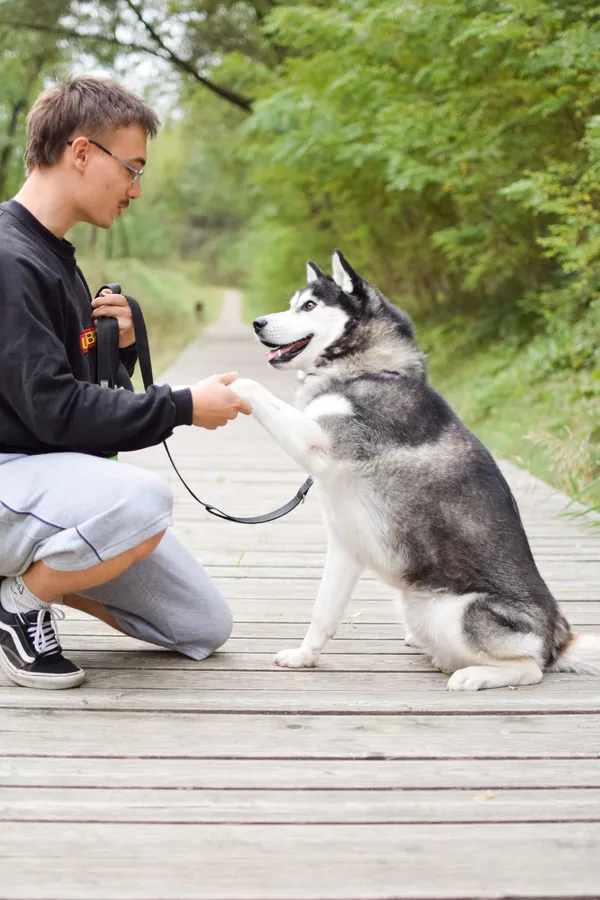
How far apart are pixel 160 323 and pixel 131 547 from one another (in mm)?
19729

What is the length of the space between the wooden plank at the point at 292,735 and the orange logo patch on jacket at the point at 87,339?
1.03 meters

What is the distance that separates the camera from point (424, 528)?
2604mm

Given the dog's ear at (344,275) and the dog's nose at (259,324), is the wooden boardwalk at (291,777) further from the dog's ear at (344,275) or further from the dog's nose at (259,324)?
the dog's ear at (344,275)

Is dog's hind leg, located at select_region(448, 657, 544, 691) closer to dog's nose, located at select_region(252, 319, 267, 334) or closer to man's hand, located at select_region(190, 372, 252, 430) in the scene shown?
man's hand, located at select_region(190, 372, 252, 430)

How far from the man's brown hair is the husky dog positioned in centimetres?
80

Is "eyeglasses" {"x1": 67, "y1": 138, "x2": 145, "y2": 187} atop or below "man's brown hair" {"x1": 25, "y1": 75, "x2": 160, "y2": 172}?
below

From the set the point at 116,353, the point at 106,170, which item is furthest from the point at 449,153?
the point at 106,170

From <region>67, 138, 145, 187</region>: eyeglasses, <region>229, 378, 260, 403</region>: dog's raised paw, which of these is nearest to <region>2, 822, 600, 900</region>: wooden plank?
<region>229, 378, 260, 403</region>: dog's raised paw

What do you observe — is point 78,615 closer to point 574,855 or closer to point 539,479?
point 574,855

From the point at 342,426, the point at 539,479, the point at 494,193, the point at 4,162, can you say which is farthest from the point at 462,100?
the point at 4,162

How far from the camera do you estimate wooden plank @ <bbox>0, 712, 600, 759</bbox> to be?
7.04ft

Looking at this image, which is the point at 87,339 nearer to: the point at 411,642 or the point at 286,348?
the point at 286,348

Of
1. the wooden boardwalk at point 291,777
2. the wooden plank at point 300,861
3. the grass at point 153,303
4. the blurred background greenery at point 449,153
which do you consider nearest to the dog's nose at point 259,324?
the wooden boardwalk at point 291,777

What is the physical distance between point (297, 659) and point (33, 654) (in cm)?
75
